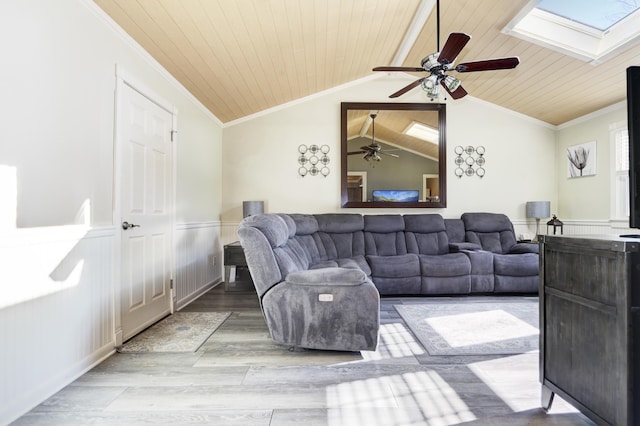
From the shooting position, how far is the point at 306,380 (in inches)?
76.9

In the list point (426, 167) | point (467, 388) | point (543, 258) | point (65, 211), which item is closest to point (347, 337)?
point (467, 388)

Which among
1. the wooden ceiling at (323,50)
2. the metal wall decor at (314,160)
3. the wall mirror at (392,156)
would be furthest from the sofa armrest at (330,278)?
the metal wall decor at (314,160)

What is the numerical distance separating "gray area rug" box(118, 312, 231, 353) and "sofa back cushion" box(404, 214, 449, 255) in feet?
8.64

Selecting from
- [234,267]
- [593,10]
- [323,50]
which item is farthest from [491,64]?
[234,267]

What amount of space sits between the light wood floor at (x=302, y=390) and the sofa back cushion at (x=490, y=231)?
8.23 feet

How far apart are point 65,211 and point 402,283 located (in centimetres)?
335

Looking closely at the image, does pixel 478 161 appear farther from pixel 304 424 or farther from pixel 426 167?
pixel 304 424

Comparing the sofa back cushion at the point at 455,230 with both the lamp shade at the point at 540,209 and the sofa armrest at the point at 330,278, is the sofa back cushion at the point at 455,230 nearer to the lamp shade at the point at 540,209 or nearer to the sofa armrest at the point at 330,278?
the lamp shade at the point at 540,209

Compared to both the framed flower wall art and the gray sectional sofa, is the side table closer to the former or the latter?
the gray sectional sofa

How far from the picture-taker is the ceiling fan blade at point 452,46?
7.86ft

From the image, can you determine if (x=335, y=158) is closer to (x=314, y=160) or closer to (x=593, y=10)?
(x=314, y=160)

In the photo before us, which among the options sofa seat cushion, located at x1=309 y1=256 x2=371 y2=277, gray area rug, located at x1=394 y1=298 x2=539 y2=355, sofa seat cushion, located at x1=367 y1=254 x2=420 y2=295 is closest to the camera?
gray area rug, located at x1=394 y1=298 x2=539 y2=355

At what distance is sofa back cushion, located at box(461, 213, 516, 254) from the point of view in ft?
15.1

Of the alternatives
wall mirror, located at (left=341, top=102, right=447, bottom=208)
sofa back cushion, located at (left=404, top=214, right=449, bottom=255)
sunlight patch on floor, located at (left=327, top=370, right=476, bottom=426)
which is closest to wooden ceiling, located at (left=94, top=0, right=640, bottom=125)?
wall mirror, located at (left=341, top=102, right=447, bottom=208)
